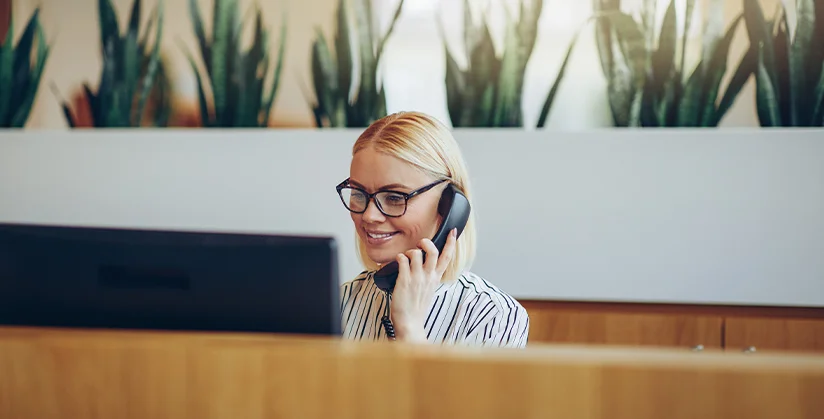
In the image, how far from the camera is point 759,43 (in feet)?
6.01

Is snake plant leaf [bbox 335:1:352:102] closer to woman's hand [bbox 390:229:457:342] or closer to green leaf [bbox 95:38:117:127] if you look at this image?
green leaf [bbox 95:38:117:127]

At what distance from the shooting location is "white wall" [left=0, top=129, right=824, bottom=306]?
1.74 metres

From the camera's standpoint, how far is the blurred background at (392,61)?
74.4 inches

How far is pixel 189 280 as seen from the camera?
24.6 inches

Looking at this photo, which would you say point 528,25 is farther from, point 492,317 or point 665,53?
point 492,317

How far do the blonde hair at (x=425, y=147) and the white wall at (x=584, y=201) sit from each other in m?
0.51

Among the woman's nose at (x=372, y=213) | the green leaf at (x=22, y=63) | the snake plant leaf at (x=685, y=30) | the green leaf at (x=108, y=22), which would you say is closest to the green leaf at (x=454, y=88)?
the snake plant leaf at (x=685, y=30)

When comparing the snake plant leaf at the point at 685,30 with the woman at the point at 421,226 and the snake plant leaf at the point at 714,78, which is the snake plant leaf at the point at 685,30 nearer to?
the snake plant leaf at the point at 714,78

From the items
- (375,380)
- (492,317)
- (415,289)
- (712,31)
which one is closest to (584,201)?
(712,31)

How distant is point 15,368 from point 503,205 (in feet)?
4.86

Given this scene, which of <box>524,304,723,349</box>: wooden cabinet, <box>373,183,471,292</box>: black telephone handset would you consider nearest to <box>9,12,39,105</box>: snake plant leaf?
<box>373,183,471,292</box>: black telephone handset

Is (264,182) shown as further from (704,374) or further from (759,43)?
(704,374)

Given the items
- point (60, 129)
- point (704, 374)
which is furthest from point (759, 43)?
point (60, 129)

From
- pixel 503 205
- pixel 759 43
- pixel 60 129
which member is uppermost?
pixel 759 43
